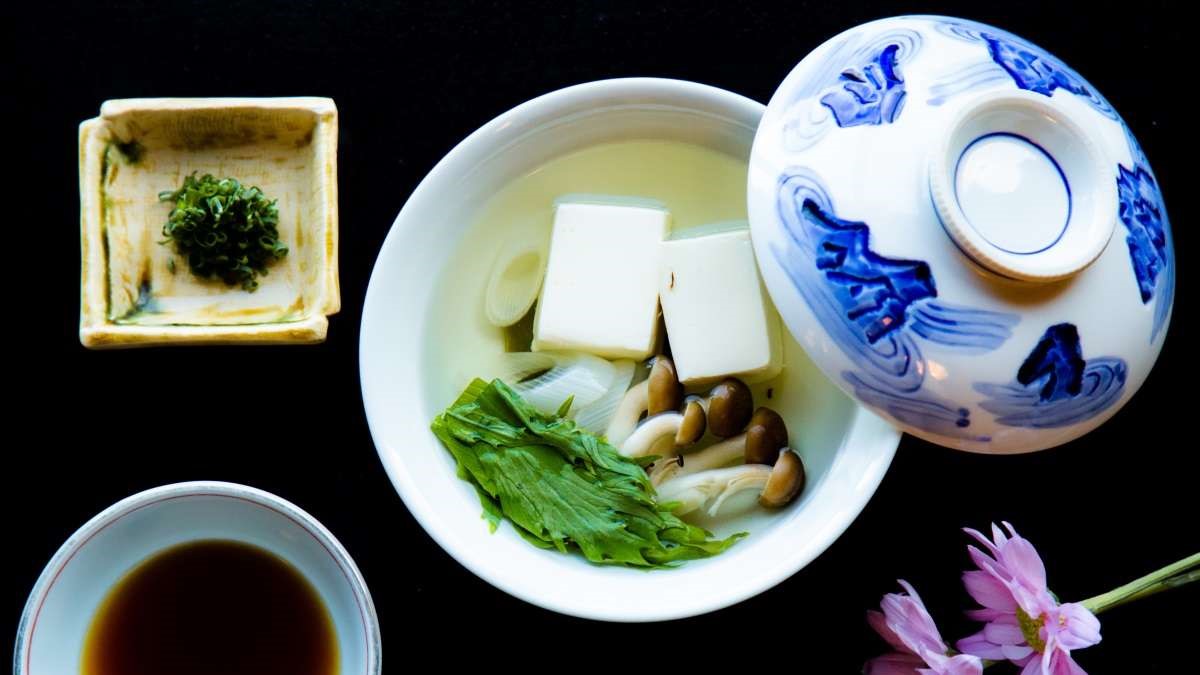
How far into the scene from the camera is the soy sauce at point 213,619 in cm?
123

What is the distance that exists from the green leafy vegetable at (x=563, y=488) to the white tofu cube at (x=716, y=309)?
15 centimetres

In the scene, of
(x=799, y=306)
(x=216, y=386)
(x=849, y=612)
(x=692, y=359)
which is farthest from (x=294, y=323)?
(x=849, y=612)

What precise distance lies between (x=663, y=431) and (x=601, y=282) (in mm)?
184

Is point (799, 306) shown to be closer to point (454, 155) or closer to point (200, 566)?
point (454, 155)

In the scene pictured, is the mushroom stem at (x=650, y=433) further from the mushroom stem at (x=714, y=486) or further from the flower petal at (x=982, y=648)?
the flower petal at (x=982, y=648)

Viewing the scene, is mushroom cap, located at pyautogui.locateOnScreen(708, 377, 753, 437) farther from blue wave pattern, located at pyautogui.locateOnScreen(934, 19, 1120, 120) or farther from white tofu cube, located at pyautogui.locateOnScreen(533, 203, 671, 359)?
blue wave pattern, located at pyautogui.locateOnScreen(934, 19, 1120, 120)

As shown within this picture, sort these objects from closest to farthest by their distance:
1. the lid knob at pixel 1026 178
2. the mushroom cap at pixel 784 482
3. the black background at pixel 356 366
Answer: the lid knob at pixel 1026 178 → the mushroom cap at pixel 784 482 → the black background at pixel 356 366

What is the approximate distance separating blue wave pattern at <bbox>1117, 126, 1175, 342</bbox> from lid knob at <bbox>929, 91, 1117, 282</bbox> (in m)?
0.06

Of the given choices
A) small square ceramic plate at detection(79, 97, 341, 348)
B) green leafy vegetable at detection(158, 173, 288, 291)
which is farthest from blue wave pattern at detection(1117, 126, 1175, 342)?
green leafy vegetable at detection(158, 173, 288, 291)

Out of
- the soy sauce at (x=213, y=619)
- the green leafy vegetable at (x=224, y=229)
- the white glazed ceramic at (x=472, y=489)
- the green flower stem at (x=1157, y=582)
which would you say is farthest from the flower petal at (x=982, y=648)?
the green leafy vegetable at (x=224, y=229)

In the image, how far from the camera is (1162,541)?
4.38 ft

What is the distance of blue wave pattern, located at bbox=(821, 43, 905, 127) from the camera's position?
3.09ft

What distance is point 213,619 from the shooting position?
125cm

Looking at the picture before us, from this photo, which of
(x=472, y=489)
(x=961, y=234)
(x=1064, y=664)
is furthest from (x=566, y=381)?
(x=1064, y=664)
